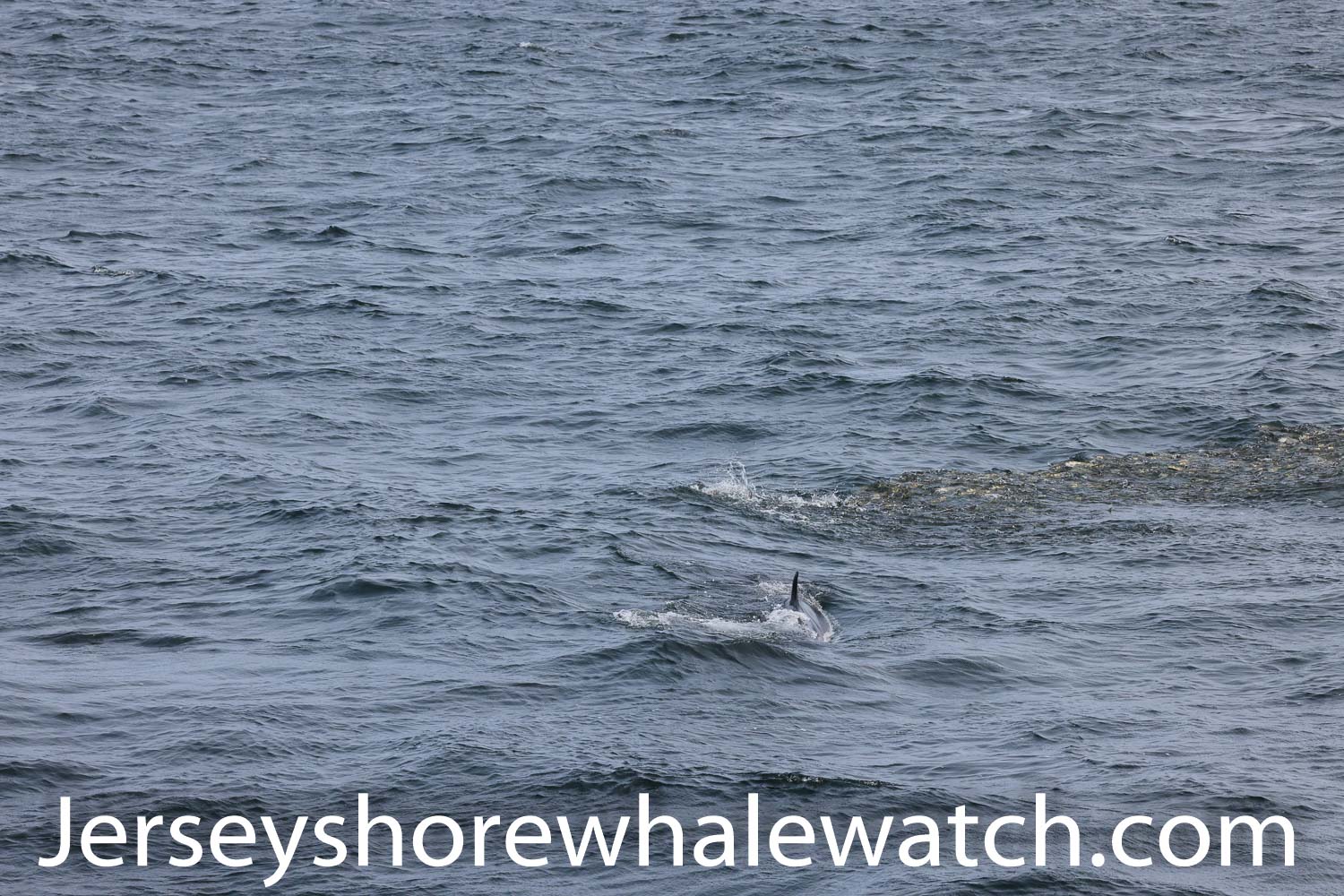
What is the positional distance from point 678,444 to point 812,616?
1009 centimetres

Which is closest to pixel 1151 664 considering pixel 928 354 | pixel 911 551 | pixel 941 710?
pixel 941 710

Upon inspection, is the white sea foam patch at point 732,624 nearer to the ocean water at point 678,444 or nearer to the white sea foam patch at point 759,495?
the ocean water at point 678,444

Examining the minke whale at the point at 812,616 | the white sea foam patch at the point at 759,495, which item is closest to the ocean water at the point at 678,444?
the white sea foam patch at the point at 759,495

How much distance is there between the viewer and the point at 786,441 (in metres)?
35.3

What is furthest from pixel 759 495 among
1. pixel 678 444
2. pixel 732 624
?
pixel 732 624

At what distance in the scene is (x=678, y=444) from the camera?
35.3 m

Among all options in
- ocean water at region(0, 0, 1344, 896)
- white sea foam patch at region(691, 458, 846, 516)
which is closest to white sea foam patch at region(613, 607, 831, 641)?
ocean water at region(0, 0, 1344, 896)

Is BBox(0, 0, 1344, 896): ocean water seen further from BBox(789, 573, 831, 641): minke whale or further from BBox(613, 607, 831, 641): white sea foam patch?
BBox(789, 573, 831, 641): minke whale

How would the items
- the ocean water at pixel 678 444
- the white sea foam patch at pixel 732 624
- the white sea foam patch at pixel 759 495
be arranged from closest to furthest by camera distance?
the ocean water at pixel 678 444
the white sea foam patch at pixel 732 624
the white sea foam patch at pixel 759 495

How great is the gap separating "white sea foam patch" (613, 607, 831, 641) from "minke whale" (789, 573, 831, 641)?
0.05m

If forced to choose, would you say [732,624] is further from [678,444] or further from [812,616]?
[678,444]

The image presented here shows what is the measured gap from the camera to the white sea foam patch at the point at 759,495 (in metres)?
31.7

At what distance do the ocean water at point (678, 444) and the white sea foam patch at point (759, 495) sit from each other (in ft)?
0.49

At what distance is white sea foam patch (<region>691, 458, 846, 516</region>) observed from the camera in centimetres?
3166
